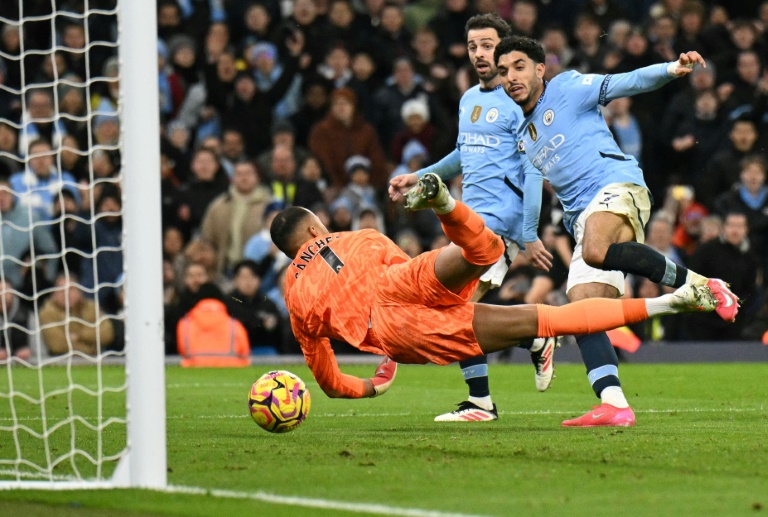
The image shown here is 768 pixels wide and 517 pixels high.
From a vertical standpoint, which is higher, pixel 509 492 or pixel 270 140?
pixel 270 140

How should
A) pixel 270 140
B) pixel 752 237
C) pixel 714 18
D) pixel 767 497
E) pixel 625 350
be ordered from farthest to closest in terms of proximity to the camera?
pixel 714 18, pixel 270 140, pixel 752 237, pixel 625 350, pixel 767 497

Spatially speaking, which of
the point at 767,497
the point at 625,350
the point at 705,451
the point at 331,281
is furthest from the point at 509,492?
the point at 625,350

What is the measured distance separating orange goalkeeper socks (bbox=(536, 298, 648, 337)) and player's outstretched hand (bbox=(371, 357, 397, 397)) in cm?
120

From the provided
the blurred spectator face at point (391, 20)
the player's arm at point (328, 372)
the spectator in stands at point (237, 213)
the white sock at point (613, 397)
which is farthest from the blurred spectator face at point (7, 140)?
the white sock at point (613, 397)

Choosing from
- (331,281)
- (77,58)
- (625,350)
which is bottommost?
(625,350)

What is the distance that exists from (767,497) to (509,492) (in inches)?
38.5

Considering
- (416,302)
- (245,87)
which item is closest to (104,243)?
(245,87)

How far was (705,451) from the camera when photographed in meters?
6.38

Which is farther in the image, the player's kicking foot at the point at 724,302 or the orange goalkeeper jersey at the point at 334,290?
the orange goalkeeper jersey at the point at 334,290

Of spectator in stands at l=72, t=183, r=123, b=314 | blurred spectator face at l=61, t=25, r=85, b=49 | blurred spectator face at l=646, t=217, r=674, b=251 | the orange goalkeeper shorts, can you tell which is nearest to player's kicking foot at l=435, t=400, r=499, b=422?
the orange goalkeeper shorts

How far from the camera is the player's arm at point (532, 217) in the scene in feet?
28.9

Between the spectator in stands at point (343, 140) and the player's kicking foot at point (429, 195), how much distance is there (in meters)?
10.7

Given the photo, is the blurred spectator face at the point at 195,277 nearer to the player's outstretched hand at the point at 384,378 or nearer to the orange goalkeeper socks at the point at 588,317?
the player's outstretched hand at the point at 384,378

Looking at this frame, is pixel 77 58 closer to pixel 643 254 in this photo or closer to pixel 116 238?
pixel 116 238
